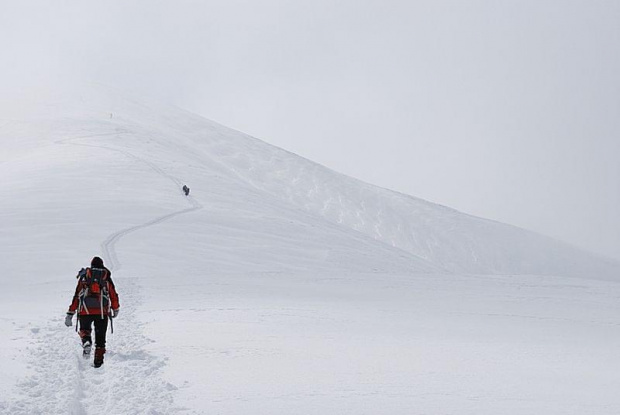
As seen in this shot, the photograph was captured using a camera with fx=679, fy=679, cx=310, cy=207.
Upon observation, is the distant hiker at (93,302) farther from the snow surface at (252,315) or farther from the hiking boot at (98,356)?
the snow surface at (252,315)

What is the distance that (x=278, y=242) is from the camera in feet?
110

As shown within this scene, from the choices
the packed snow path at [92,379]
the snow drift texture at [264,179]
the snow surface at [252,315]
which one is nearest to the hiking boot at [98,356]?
the packed snow path at [92,379]

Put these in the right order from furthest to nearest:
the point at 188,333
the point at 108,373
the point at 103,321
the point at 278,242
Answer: the point at 278,242 < the point at 188,333 < the point at 103,321 < the point at 108,373

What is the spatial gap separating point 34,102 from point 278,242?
225ft

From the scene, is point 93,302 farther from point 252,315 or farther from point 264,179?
point 264,179

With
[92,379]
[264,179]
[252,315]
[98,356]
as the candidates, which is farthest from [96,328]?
[264,179]

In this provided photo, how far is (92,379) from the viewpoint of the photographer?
9523 mm

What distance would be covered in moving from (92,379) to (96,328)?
50.6 inches

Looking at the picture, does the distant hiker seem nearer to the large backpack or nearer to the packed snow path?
the large backpack

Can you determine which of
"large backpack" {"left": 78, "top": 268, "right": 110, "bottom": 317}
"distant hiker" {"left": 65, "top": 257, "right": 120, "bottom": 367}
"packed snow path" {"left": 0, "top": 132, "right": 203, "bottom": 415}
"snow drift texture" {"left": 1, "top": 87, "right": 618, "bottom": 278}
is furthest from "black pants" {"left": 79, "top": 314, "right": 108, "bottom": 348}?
"snow drift texture" {"left": 1, "top": 87, "right": 618, "bottom": 278}

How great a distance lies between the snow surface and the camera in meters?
8.95

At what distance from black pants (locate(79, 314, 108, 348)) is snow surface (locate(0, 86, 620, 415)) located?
1.28 feet

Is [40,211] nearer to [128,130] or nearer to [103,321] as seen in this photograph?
[103,321]

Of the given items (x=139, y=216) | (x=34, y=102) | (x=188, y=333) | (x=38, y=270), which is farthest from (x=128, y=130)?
(x=188, y=333)
